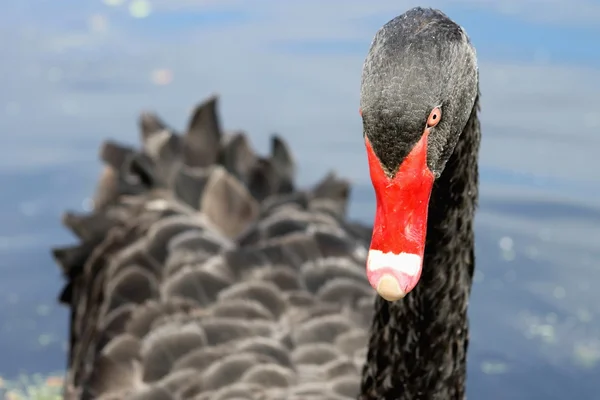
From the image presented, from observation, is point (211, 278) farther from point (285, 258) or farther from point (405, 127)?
point (405, 127)

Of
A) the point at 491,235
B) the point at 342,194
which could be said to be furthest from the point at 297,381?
the point at 491,235

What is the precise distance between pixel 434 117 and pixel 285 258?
1.35 m

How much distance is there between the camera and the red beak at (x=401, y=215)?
50.3 inches

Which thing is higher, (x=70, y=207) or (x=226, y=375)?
(x=70, y=207)

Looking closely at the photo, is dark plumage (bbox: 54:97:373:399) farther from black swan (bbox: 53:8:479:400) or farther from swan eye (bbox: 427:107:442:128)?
swan eye (bbox: 427:107:442:128)

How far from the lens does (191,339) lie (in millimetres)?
2363

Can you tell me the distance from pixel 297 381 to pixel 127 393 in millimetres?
443

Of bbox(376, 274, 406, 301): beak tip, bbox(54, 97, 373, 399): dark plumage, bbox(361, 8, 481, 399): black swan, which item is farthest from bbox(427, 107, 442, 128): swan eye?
bbox(54, 97, 373, 399): dark plumage

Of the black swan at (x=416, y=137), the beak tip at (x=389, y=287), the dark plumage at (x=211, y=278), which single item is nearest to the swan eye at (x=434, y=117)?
the black swan at (x=416, y=137)

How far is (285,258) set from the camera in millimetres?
2617

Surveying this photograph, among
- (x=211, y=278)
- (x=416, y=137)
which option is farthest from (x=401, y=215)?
(x=211, y=278)

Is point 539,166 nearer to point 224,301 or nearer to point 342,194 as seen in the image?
point 342,194

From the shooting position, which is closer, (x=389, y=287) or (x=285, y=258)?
(x=389, y=287)

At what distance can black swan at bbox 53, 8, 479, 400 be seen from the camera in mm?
1318
